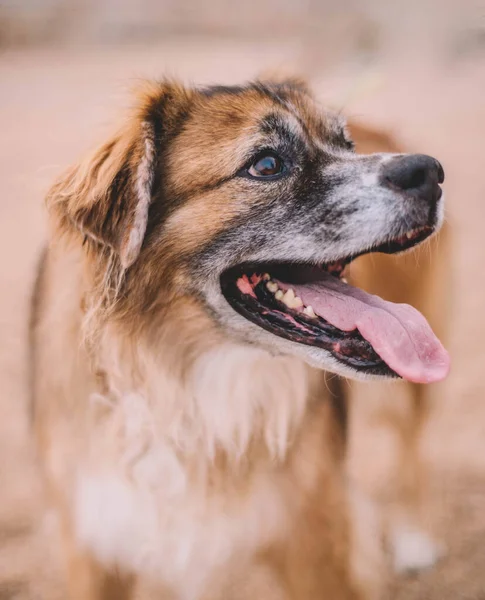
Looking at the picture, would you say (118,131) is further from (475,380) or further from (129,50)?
(475,380)

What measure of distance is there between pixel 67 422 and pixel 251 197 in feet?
2.23

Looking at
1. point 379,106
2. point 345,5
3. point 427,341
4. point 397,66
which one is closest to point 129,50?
point 345,5

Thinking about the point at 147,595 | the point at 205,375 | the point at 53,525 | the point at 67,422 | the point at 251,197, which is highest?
the point at 251,197

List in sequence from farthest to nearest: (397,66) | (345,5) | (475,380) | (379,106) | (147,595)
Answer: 1. (397,66)
2. (379,106)
3. (345,5)
4. (475,380)
5. (147,595)

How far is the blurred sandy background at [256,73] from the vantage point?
2.04m

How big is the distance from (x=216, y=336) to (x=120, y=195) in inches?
14.4

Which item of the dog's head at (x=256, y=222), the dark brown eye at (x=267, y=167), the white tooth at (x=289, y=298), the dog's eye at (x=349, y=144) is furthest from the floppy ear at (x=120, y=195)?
the dog's eye at (x=349, y=144)

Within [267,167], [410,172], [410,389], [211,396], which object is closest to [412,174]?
[410,172]

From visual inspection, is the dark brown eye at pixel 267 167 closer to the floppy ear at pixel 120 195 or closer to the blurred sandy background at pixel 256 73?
the floppy ear at pixel 120 195

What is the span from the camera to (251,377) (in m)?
1.48

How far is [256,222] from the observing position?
127 cm

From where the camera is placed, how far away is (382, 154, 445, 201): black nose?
122 cm

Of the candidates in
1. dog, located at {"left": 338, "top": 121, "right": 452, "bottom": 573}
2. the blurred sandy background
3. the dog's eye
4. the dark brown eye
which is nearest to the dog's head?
the dark brown eye

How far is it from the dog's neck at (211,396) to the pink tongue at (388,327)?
0.19 meters
